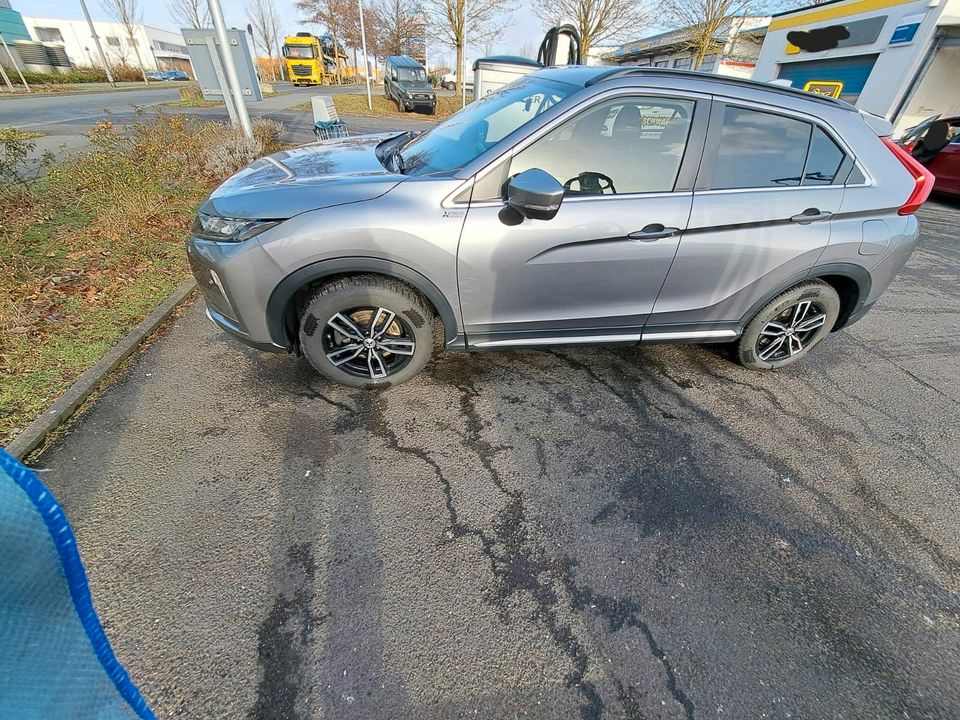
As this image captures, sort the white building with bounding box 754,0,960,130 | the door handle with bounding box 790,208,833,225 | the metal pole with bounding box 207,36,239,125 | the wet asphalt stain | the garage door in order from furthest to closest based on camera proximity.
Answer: the garage door
the white building with bounding box 754,0,960,130
the metal pole with bounding box 207,36,239,125
the door handle with bounding box 790,208,833,225
the wet asphalt stain

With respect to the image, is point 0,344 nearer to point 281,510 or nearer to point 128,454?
point 128,454

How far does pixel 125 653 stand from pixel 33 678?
1044 millimetres

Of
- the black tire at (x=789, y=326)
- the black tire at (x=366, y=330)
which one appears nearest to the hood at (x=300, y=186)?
the black tire at (x=366, y=330)

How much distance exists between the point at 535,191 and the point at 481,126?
3.43 feet

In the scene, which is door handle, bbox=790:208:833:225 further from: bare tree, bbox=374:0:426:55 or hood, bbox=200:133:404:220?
bare tree, bbox=374:0:426:55

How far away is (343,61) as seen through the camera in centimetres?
4975

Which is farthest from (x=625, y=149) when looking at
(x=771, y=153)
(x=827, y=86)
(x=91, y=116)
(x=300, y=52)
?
(x=300, y=52)

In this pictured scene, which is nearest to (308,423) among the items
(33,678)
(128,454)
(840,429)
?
(128,454)

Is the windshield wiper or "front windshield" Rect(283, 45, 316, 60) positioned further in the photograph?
"front windshield" Rect(283, 45, 316, 60)

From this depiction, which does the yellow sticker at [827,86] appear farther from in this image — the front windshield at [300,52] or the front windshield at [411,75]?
the front windshield at [300,52]

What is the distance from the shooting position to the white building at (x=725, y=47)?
20.8m

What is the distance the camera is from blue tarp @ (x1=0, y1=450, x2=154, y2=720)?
0.71 m

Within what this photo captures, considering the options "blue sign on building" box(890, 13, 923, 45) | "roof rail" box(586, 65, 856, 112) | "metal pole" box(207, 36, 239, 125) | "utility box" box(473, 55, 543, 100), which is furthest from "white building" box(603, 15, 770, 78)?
"roof rail" box(586, 65, 856, 112)

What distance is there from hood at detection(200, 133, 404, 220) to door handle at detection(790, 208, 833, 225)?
2392 millimetres
